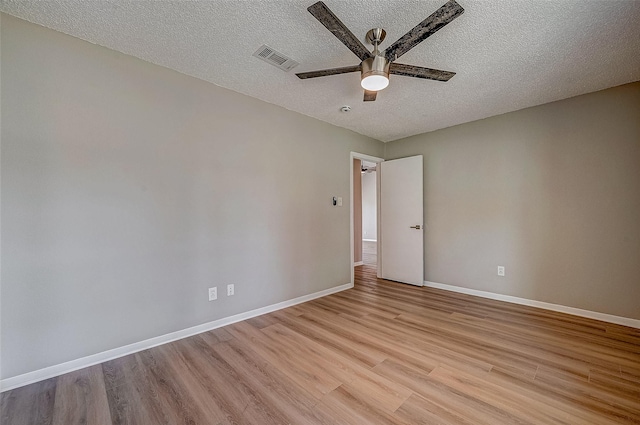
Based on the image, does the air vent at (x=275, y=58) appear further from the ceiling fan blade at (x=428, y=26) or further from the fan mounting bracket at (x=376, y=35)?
the ceiling fan blade at (x=428, y=26)

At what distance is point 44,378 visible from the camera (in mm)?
1821

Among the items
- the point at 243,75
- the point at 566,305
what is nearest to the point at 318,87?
the point at 243,75

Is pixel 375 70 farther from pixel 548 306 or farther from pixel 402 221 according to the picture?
pixel 548 306

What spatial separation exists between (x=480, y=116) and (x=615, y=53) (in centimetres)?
141

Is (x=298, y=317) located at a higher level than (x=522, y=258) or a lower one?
lower

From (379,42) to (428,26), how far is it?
1.60ft

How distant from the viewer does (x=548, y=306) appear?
10.1ft

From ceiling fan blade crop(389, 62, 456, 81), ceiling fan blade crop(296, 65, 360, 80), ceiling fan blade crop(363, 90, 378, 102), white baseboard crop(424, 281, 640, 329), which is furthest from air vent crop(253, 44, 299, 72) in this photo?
white baseboard crop(424, 281, 640, 329)

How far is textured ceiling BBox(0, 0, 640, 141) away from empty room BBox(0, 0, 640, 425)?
18 mm

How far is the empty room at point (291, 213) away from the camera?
1665mm

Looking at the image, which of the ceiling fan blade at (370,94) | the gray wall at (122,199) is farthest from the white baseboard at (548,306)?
the ceiling fan blade at (370,94)

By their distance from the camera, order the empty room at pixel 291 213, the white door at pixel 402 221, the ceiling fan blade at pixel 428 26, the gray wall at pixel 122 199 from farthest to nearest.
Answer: the white door at pixel 402 221 → the gray wall at pixel 122 199 → the empty room at pixel 291 213 → the ceiling fan blade at pixel 428 26

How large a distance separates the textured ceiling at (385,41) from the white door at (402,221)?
149 centimetres

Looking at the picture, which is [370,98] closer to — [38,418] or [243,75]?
[243,75]
